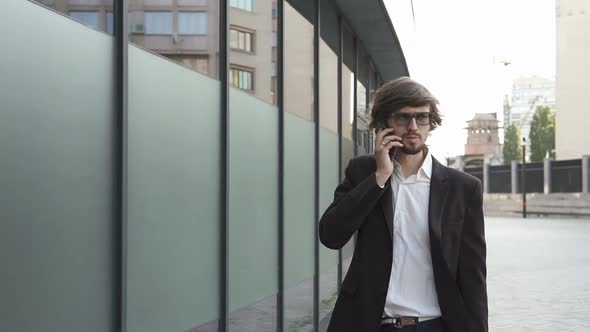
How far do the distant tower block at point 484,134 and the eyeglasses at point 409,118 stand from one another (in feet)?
509

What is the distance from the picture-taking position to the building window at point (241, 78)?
5453 millimetres

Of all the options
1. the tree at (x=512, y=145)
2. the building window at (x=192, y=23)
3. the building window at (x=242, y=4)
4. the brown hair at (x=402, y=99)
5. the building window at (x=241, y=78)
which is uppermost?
the tree at (x=512, y=145)

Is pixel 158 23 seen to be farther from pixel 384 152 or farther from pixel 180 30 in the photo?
pixel 384 152

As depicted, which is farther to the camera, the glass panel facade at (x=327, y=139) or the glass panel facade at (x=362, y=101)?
the glass panel facade at (x=362, y=101)

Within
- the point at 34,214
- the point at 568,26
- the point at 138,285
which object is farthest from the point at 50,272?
the point at 568,26

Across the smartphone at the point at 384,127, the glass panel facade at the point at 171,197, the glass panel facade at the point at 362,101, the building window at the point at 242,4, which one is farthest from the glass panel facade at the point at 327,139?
the smartphone at the point at 384,127

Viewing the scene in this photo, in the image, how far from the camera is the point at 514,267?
53.8 ft

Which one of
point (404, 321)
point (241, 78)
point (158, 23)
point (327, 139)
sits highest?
point (158, 23)

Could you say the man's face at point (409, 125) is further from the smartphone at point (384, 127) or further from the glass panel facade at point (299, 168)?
the glass panel facade at point (299, 168)

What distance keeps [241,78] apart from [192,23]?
1.00 metres

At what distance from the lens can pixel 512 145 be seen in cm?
11619

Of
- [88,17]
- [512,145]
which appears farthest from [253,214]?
[512,145]

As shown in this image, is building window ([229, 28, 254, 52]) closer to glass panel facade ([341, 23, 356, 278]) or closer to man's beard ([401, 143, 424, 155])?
man's beard ([401, 143, 424, 155])

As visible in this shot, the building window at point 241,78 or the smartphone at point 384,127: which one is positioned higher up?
the building window at point 241,78
